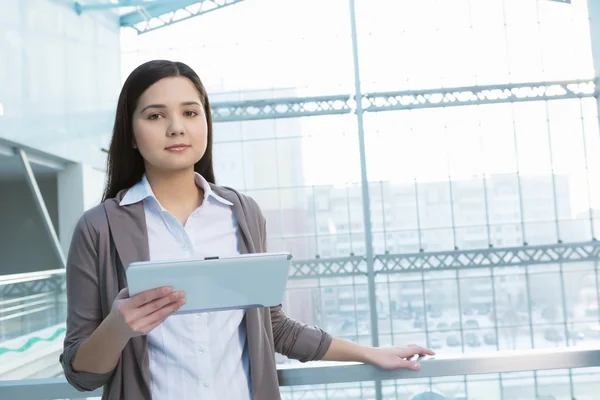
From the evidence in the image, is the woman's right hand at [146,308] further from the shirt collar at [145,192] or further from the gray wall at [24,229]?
the gray wall at [24,229]

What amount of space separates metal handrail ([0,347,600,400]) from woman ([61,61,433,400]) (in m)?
0.34

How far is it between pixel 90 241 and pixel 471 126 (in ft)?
55.1

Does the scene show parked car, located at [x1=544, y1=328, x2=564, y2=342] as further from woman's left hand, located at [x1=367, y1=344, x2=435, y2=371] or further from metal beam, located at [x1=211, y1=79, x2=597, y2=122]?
woman's left hand, located at [x1=367, y1=344, x2=435, y2=371]

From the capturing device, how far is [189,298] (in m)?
1.14

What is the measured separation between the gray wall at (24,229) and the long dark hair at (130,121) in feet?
53.6

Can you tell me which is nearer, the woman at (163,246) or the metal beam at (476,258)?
the woman at (163,246)

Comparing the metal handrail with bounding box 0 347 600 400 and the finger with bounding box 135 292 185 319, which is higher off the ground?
the finger with bounding box 135 292 185 319

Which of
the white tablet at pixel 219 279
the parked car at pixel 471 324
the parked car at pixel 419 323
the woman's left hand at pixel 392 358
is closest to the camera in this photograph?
the white tablet at pixel 219 279

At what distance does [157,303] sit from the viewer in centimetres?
109

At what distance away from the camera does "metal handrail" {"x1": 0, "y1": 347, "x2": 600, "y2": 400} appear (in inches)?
71.4

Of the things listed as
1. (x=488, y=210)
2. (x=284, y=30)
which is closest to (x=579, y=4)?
(x=488, y=210)

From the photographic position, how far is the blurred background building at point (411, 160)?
55.0 feet

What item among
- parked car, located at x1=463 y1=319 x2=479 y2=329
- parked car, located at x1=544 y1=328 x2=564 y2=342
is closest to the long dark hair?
parked car, located at x1=463 y1=319 x2=479 y2=329

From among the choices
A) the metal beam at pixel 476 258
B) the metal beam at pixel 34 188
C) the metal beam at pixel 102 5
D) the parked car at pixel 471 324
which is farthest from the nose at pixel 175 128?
the parked car at pixel 471 324
